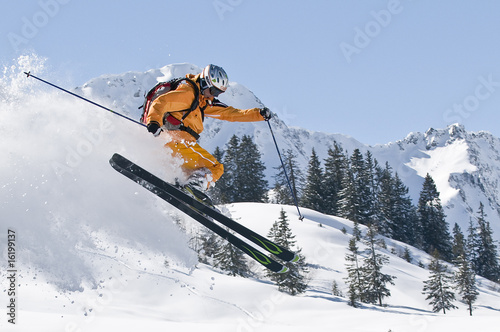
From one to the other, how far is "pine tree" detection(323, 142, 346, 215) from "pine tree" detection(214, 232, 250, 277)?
88.4 feet

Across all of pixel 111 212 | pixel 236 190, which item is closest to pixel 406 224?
pixel 236 190

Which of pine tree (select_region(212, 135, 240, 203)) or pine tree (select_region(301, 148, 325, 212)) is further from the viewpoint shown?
pine tree (select_region(301, 148, 325, 212))

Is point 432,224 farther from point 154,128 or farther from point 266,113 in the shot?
point 154,128

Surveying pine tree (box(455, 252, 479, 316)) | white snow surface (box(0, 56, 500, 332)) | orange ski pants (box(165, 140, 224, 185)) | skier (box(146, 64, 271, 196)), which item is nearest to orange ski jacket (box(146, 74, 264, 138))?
skier (box(146, 64, 271, 196))

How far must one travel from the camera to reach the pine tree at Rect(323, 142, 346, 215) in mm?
51969

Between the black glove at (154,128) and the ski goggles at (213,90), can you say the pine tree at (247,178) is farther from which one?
the black glove at (154,128)

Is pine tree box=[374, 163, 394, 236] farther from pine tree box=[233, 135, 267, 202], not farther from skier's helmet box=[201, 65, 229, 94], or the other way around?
skier's helmet box=[201, 65, 229, 94]

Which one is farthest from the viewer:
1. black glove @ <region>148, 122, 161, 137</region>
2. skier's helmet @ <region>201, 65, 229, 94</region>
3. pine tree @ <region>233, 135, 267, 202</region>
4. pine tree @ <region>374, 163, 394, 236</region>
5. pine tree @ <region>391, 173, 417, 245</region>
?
pine tree @ <region>391, 173, 417, 245</region>

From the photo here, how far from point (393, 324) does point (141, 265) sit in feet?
28.8

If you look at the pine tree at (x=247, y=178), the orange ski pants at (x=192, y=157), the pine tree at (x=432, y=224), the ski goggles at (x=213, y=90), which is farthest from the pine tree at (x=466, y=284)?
the ski goggles at (x=213, y=90)

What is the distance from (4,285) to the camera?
10.6m

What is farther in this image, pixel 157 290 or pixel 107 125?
pixel 157 290

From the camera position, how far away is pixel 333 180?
53.7 metres

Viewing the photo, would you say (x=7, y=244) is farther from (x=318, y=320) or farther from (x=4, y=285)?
(x=318, y=320)
